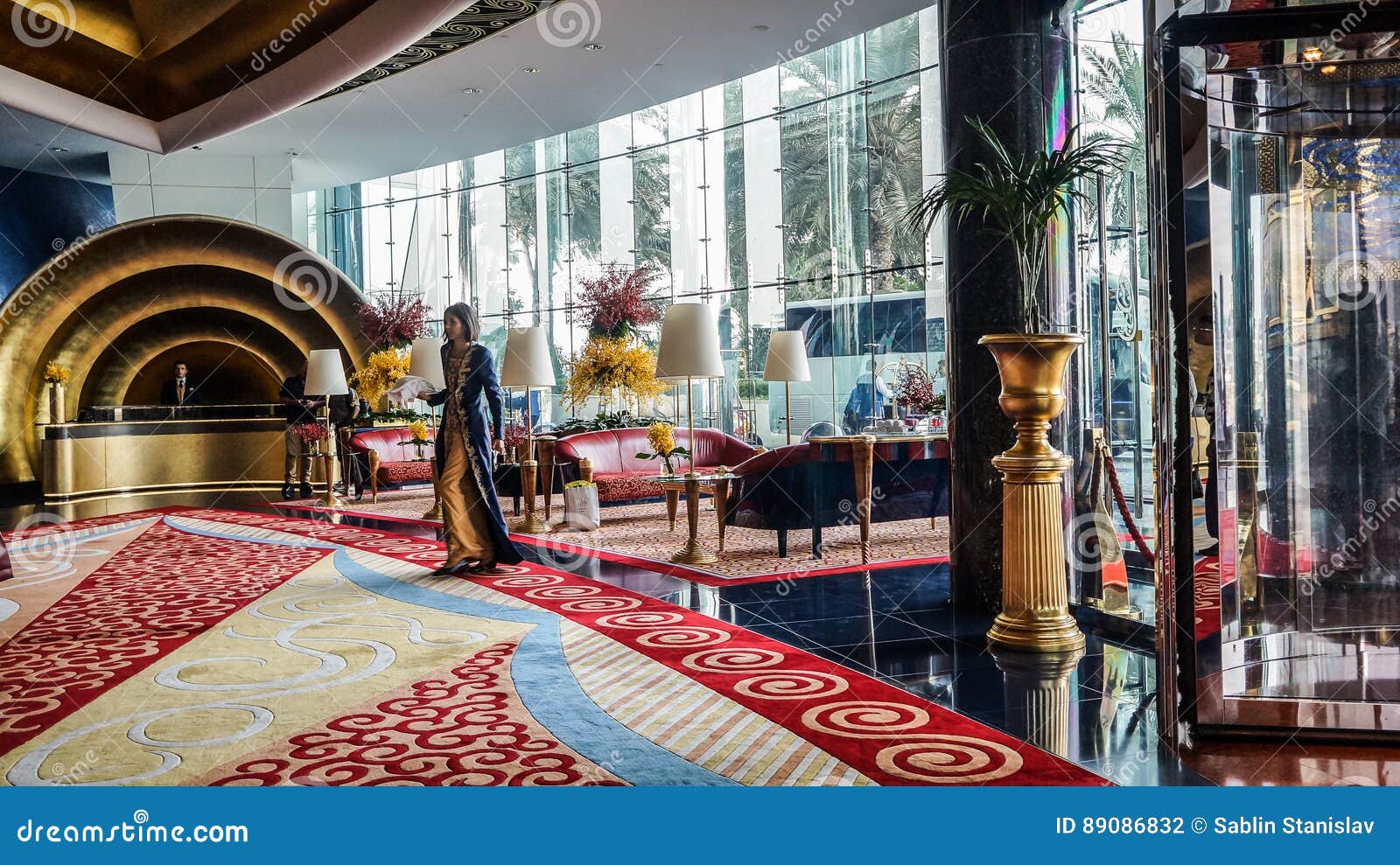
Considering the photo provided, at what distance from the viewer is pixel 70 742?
3.11 meters

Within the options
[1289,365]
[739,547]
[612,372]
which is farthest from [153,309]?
[1289,365]

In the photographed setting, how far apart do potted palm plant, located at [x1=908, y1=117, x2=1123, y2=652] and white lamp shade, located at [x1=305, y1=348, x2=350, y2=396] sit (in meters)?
8.46

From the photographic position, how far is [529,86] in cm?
1199

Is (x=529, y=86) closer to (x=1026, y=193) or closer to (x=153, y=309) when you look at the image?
(x=153, y=309)

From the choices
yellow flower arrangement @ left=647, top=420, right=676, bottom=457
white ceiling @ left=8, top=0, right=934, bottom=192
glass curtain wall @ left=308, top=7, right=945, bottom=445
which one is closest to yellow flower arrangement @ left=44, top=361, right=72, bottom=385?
white ceiling @ left=8, top=0, right=934, bottom=192

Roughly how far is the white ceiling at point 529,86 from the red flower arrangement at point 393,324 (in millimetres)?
2285

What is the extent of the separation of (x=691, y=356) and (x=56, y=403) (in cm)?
1124

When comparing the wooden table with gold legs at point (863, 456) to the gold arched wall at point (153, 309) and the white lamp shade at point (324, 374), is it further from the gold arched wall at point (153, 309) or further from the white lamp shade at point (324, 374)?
the gold arched wall at point (153, 309)

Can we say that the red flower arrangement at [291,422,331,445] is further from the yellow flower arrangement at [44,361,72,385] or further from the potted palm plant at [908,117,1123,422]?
the potted palm plant at [908,117,1123,422]

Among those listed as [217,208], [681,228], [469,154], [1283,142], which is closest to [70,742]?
[1283,142]

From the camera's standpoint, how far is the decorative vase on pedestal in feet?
45.4

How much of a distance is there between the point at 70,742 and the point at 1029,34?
15.8 feet

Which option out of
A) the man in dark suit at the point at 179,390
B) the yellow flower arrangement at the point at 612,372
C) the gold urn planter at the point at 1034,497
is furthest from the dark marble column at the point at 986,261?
the man in dark suit at the point at 179,390

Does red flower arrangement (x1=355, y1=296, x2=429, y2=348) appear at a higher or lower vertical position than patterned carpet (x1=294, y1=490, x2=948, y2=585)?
→ higher
